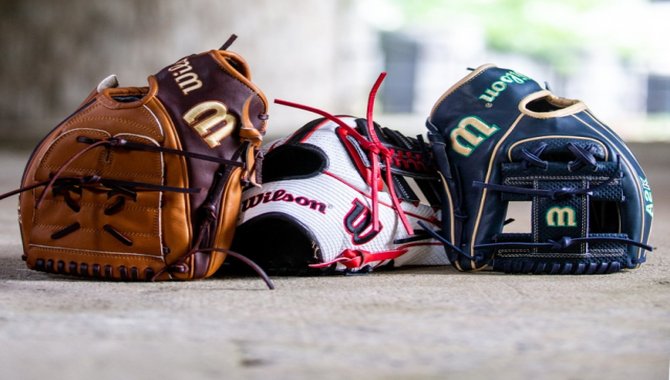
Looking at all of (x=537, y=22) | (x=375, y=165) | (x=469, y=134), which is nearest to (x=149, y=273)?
(x=375, y=165)

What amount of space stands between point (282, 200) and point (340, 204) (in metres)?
0.14

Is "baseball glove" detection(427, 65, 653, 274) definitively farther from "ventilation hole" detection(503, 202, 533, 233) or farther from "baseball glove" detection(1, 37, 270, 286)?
"ventilation hole" detection(503, 202, 533, 233)

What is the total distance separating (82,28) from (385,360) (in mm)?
8902

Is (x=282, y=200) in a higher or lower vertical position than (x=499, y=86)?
lower

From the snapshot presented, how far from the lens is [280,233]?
7.72 ft

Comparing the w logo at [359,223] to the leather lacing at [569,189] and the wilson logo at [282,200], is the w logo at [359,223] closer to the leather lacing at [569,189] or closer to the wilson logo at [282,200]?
the wilson logo at [282,200]

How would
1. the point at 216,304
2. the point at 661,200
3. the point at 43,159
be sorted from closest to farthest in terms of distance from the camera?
the point at 216,304 < the point at 43,159 < the point at 661,200

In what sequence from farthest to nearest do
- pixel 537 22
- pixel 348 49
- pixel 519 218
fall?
pixel 537 22 → pixel 348 49 → pixel 519 218

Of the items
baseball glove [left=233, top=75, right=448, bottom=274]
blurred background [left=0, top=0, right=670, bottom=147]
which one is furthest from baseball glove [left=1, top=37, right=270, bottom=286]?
blurred background [left=0, top=0, right=670, bottom=147]

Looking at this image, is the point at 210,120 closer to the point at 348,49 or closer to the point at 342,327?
the point at 342,327

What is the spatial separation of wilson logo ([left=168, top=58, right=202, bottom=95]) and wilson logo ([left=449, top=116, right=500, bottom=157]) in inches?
24.9

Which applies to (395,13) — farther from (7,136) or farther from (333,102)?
(7,136)

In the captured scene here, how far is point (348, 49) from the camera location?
50.4 ft

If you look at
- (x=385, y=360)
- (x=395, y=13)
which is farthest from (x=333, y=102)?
(x=385, y=360)
